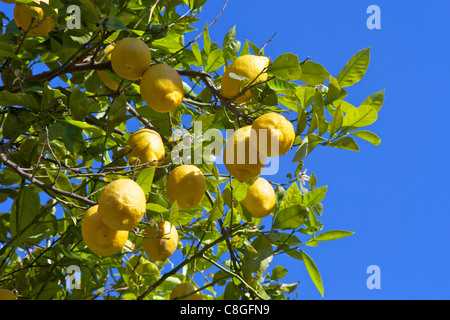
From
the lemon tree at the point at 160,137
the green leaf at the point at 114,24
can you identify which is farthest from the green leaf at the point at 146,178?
the green leaf at the point at 114,24

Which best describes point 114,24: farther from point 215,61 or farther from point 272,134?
point 272,134

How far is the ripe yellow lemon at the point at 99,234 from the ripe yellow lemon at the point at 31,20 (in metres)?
0.58

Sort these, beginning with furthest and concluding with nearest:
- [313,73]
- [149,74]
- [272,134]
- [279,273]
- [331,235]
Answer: [279,273]
[331,235]
[149,74]
[313,73]
[272,134]

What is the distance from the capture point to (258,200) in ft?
4.57

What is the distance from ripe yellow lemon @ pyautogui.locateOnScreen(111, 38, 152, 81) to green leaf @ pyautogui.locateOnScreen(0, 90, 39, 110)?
0.26 metres

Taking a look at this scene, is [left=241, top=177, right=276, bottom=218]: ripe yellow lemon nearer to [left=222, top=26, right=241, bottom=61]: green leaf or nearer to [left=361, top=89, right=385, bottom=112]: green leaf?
[left=361, top=89, right=385, bottom=112]: green leaf

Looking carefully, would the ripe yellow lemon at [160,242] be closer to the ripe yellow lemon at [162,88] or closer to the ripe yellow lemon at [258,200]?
the ripe yellow lemon at [258,200]

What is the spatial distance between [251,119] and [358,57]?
332 millimetres

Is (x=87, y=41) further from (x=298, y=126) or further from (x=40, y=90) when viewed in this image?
(x=298, y=126)

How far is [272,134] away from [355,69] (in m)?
0.37

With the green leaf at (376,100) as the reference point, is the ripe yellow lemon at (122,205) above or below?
below

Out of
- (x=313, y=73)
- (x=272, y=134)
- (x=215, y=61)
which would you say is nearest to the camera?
(x=272, y=134)

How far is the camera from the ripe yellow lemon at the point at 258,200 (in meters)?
1.39

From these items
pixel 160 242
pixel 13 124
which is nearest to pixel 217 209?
pixel 160 242
